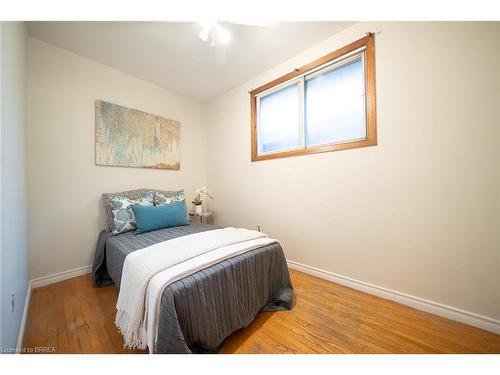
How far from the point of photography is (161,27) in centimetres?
169

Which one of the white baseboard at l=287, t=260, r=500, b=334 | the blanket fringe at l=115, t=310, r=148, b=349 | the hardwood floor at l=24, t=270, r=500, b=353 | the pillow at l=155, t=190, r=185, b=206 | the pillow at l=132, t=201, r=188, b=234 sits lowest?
the hardwood floor at l=24, t=270, r=500, b=353

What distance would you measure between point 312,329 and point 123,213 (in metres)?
2.07

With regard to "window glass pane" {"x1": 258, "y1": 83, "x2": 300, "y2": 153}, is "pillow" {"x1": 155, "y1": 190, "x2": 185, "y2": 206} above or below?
below

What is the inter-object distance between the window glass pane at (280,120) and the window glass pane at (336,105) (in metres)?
0.16

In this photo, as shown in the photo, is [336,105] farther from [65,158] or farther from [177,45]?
[65,158]

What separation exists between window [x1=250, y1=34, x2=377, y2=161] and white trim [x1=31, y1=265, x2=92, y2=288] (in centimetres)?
244

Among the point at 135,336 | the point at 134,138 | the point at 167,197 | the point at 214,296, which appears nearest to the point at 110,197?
the point at 167,197

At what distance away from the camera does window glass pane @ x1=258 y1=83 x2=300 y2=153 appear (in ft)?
7.30

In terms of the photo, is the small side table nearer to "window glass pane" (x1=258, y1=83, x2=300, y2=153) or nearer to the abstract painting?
the abstract painting

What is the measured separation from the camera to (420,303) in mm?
1433

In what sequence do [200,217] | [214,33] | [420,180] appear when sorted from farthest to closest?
[200,217] < [214,33] < [420,180]

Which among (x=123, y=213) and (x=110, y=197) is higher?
(x=110, y=197)

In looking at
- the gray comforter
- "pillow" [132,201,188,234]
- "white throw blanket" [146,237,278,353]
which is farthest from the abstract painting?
"white throw blanket" [146,237,278,353]

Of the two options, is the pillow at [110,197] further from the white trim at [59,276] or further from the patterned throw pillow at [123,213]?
the white trim at [59,276]
